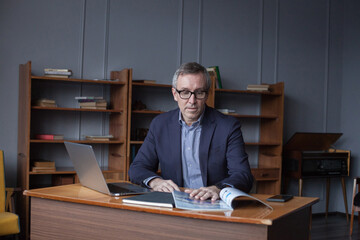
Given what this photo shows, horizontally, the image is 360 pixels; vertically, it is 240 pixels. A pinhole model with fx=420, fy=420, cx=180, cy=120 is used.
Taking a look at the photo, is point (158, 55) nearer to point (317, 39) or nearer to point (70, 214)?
point (317, 39)

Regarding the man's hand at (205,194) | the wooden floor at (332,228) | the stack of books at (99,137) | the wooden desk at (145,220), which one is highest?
the stack of books at (99,137)

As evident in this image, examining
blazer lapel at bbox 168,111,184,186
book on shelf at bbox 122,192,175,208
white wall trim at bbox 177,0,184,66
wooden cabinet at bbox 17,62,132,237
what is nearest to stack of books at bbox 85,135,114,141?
wooden cabinet at bbox 17,62,132,237

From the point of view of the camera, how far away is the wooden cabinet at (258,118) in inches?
211

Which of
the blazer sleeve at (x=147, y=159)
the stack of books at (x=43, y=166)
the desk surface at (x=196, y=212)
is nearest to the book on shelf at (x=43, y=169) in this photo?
the stack of books at (x=43, y=166)

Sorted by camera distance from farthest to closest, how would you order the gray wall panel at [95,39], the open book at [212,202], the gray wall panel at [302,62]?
1. the gray wall panel at [302,62]
2. the gray wall panel at [95,39]
3. the open book at [212,202]

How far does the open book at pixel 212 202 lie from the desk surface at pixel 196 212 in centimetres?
4

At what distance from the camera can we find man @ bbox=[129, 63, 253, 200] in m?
2.47

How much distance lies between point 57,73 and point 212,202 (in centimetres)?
309

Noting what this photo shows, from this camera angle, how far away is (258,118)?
608cm

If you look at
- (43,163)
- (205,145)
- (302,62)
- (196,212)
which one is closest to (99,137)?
(43,163)

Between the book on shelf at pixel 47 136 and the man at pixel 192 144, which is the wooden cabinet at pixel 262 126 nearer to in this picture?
the book on shelf at pixel 47 136

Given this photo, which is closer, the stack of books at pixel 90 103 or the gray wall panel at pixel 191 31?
the stack of books at pixel 90 103

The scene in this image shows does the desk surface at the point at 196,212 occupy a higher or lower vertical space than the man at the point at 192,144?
lower

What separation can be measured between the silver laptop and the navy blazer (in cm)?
20
